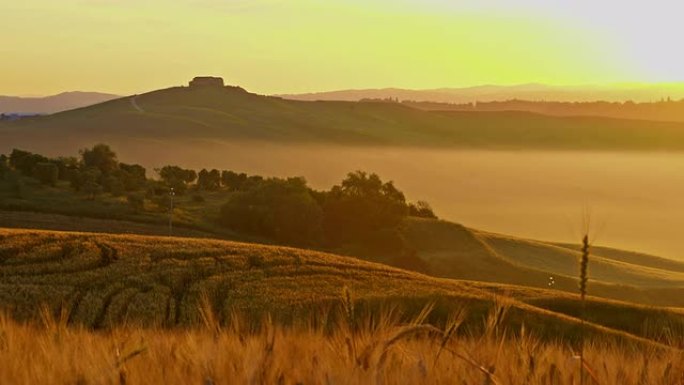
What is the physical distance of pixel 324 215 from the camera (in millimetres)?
78000

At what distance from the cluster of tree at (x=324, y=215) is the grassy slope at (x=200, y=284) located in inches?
1648

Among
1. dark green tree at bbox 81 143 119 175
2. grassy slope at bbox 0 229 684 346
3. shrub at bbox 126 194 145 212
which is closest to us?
grassy slope at bbox 0 229 684 346

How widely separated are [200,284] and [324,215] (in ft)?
181

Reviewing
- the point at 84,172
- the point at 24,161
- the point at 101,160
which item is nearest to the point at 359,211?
the point at 84,172

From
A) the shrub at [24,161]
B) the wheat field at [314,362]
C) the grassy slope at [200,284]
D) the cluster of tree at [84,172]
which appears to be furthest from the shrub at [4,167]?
the wheat field at [314,362]

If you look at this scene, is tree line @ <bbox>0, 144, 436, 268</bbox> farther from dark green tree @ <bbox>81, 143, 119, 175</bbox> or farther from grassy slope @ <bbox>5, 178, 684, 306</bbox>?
dark green tree @ <bbox>81, 143, 119, 175</bbox>

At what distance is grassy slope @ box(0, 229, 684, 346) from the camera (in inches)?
805

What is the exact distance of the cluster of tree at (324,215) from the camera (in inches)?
2857

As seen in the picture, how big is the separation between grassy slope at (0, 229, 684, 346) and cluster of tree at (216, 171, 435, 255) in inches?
1648

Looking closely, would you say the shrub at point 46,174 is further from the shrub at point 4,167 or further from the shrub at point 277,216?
the shrub at point 277,216

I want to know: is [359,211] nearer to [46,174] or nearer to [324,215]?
[324,215]

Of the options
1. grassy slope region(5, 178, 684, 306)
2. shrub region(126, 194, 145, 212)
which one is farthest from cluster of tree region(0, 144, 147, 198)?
shrub region(126, 194, 145, 212)

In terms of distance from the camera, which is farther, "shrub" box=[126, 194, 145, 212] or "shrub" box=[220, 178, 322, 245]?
"shrub" box=[126, 194, 145, 212]

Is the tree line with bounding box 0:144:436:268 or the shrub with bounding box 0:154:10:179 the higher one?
the shrub with bounding box 0:154:10:179
